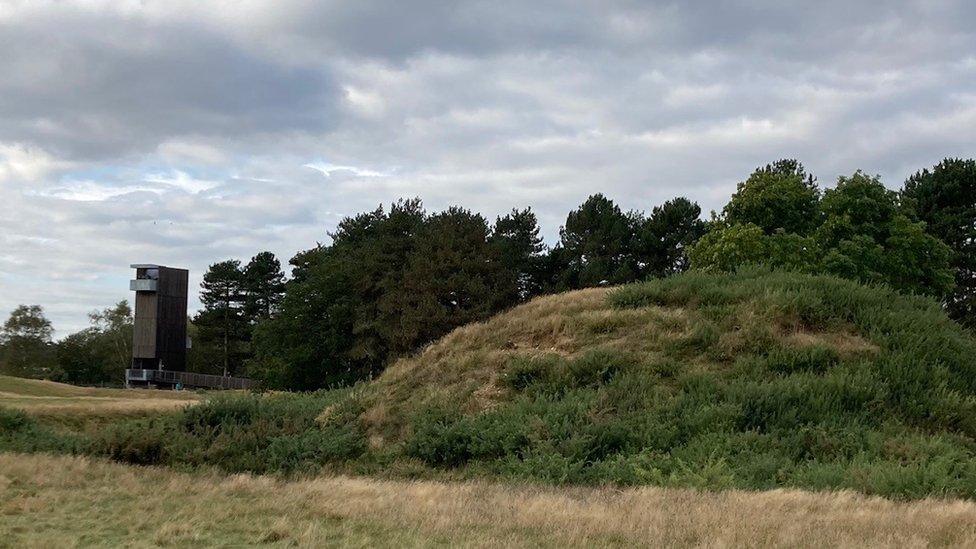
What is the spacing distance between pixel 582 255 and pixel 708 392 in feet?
148

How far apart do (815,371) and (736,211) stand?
2364 cm

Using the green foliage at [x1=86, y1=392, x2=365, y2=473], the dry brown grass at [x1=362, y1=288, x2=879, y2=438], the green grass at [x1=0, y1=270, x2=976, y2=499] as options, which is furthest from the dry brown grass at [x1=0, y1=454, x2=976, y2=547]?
the dry brown grass at [x1=362, y1=288, x2=879, y2=438]

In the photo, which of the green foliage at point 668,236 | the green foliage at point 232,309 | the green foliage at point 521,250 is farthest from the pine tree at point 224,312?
the green foliage at point 668,236

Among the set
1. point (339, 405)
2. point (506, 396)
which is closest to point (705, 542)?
point (506, 396)

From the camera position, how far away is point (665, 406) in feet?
63.6

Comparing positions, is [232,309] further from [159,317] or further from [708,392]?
[708,392]

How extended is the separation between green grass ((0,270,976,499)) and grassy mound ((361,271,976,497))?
0.06m

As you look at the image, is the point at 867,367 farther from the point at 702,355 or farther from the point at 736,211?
the point at 736,211

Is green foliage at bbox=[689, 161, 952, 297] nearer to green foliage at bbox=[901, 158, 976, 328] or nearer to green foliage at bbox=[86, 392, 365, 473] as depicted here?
green foliage at bbox=[901, 158, 976, 328]

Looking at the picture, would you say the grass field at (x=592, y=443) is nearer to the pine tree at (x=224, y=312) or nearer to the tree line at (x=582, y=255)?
the tree line at (x=582, y=255)

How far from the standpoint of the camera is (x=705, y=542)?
8547 millimetres

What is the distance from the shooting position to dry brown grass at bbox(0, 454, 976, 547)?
353 inches

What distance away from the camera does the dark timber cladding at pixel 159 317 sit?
70.6 meters

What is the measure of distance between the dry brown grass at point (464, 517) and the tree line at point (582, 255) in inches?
1147
